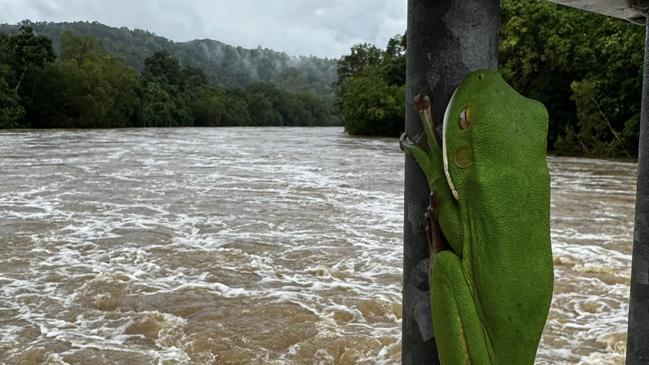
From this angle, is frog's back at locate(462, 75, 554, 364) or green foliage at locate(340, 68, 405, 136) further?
green foliage at locate(340, 68, 405, 136)

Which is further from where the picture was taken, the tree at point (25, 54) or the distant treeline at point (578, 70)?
the tree at point (25, 54)

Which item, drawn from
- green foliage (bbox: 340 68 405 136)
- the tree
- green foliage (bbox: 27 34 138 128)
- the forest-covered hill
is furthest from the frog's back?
the forest-covered hill

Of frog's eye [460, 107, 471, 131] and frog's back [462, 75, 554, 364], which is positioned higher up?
frog's eye [460, 107, 471, 131]

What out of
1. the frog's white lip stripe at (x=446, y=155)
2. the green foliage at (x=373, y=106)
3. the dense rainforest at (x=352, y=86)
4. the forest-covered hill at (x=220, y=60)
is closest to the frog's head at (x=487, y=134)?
the frog's white lip stripe at (x=446, y=155)

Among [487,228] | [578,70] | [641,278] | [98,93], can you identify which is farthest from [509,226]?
[98,93]

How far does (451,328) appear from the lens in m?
1.01

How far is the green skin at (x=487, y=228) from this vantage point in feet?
3.29

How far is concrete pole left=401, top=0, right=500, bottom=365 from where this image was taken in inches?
38.4

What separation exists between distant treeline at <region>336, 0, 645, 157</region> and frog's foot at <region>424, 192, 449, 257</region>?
21574mm

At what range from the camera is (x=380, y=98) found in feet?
119

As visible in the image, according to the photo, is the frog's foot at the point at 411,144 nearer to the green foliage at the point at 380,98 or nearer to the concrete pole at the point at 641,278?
the concrete pole at the point at 641,278

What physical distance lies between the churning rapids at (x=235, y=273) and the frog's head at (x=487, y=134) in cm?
348

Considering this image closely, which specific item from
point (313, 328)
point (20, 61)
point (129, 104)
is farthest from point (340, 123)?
point (313, 328)

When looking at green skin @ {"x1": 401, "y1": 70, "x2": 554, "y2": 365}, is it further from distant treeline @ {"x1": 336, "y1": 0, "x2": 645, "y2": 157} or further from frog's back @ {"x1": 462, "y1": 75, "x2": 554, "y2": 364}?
distant treeline @ {"x1": 336, "y1": 0, "x2": 645, "y2": 157}
